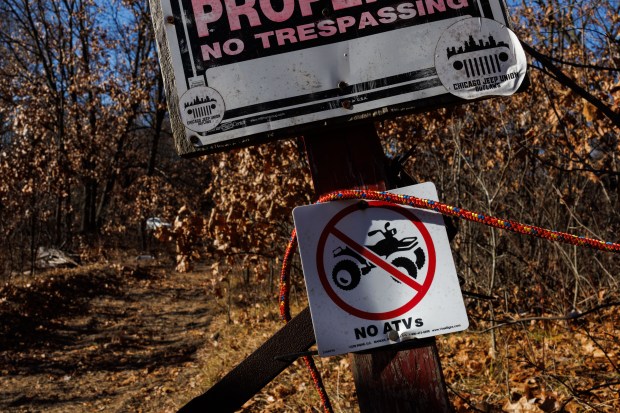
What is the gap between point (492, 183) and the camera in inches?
241

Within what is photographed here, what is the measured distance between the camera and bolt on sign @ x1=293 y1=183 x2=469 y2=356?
4.71 ft

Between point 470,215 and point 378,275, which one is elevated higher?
point 470,215

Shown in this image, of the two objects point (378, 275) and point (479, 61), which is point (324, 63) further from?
point (378, 275)

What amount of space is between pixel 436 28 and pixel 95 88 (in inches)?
716

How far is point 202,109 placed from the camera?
1.49m

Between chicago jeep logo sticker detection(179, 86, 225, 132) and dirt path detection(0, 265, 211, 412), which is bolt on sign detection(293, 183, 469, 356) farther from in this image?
dirt path detection(0, 265, 211, 412)

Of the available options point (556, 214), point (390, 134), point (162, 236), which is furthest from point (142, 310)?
point (556, 214)

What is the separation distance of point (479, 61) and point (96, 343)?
9.05 m

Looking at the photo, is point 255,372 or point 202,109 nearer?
point 202,109

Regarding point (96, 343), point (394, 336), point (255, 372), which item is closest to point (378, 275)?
point (394, 336)

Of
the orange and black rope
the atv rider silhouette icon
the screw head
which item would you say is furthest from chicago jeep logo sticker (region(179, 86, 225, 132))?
the screw head

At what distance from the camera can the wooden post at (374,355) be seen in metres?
1.42

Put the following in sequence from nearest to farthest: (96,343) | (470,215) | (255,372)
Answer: (470,215) → (255,372) → (96,343)

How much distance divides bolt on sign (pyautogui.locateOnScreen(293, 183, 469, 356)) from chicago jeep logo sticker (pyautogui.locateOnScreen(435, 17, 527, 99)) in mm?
311
